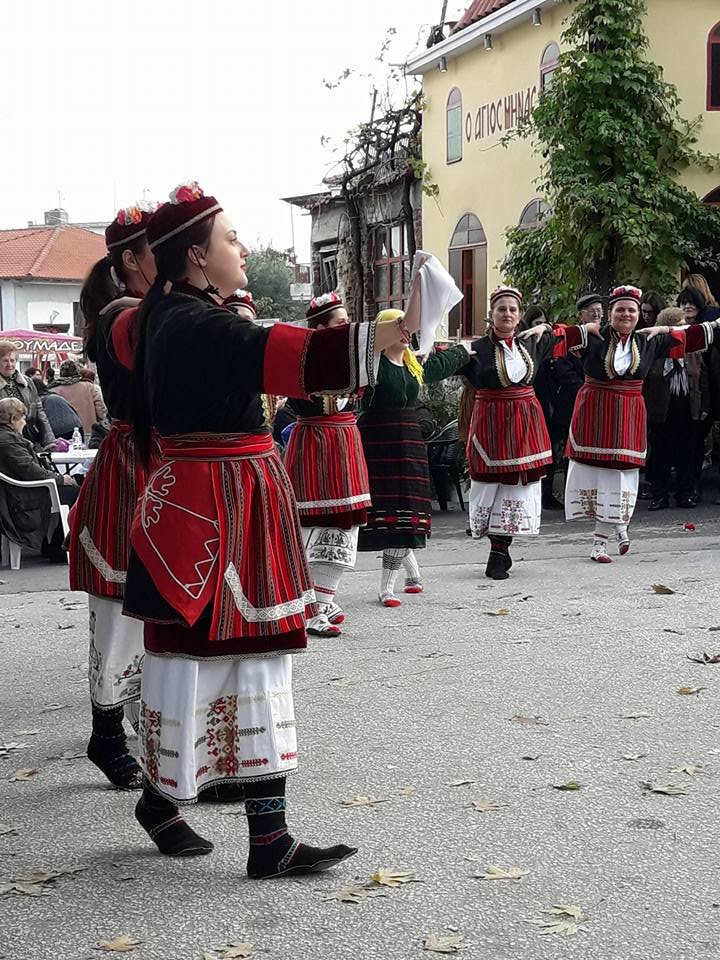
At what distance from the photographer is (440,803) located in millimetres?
4230

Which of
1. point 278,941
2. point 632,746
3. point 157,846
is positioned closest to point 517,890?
point 278,941

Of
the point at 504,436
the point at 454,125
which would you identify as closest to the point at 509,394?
the point at 504,436

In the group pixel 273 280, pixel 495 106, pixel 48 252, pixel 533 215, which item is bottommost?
pixel 533 215

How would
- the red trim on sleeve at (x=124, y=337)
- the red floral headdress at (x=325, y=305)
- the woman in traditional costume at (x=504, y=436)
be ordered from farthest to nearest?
the woman in traditional costume at (x=504, y=436)
the red floral headdress at (x=325, y=305)
the red trim on sleeve at (x=124, y=337)

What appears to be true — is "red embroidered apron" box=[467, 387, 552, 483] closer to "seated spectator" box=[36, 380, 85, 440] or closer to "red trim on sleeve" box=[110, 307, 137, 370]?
"red trim on sleeve" box=[110, 307, 137, 370]

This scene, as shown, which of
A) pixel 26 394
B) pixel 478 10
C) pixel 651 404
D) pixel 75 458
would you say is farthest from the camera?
pixel 478 10

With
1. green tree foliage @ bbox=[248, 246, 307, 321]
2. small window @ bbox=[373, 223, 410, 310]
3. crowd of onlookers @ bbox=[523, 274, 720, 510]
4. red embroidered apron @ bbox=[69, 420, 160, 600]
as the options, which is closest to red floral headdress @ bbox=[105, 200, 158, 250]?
red embroidered apron @ bbox=[69, 420, 160, 600]

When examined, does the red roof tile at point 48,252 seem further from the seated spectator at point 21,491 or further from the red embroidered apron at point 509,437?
the red embroidered apron at point 509,437

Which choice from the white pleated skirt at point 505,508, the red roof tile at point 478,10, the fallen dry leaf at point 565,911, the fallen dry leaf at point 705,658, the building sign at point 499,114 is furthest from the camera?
the red roof tile at point 478,10

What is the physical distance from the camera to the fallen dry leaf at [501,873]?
3.59m

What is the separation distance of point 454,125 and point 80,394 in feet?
29.9

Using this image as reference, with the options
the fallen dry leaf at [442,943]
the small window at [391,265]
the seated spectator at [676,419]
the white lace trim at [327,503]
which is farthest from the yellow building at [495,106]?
the fallen dry leaf at [442,943]

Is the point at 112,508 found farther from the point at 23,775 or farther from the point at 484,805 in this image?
the point at 484,805

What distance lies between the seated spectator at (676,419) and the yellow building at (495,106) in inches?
172
